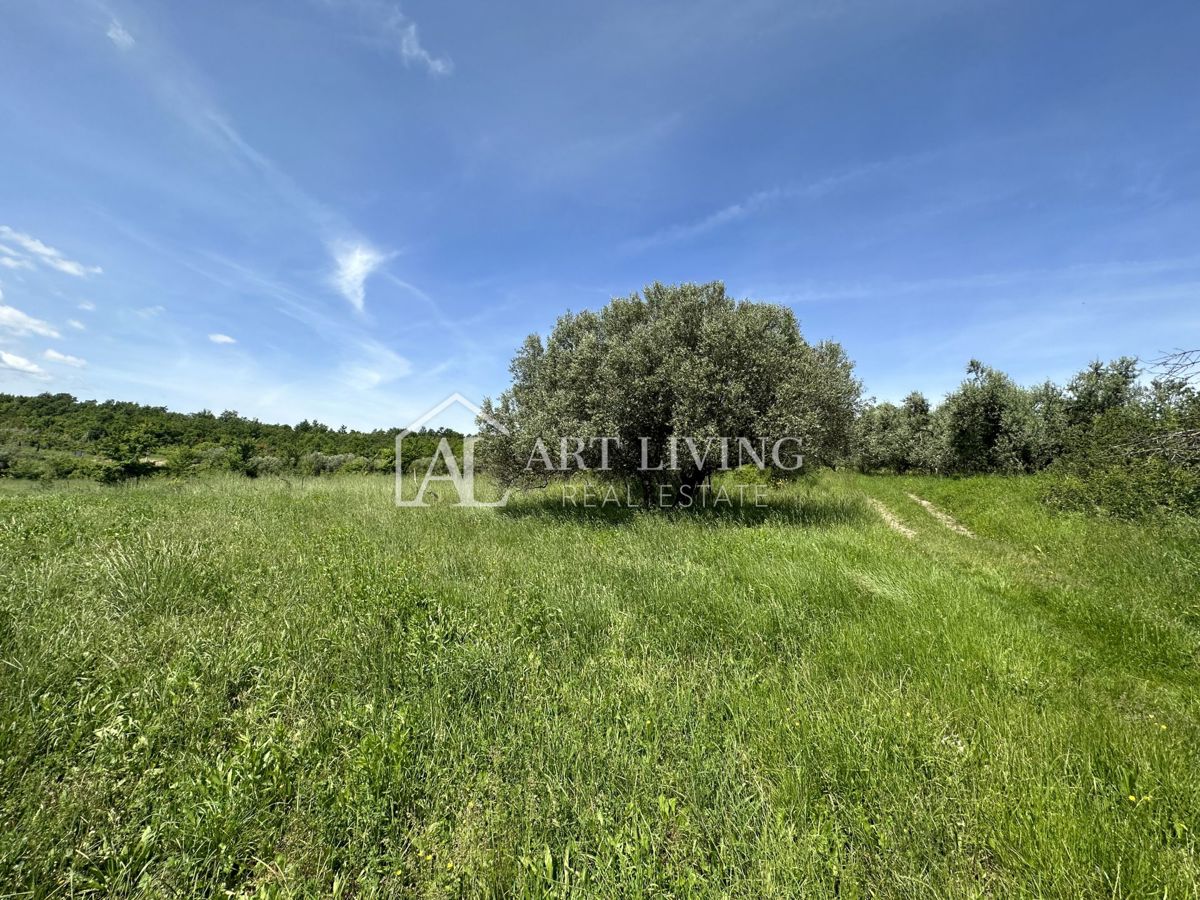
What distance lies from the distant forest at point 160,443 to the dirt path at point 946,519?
728 inches

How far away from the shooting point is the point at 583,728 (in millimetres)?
3080

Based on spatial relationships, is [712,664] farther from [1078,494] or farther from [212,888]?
[1078,494]

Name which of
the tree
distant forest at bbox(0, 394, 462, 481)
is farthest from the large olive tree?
the tree

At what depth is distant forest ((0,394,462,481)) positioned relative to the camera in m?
23.3

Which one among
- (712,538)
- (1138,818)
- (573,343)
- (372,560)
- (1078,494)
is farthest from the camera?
(573,343)

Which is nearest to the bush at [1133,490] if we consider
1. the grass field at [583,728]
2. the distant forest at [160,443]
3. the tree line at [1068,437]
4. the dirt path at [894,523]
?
the tree line at [1068,437]

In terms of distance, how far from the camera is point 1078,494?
10.3 metres

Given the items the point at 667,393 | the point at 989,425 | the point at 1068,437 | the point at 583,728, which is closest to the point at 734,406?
the point at 667,393

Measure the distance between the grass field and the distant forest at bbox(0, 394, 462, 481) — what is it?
16.0m

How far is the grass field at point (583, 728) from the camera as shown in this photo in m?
2.13

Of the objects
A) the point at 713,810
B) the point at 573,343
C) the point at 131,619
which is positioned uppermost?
the point at 573,343

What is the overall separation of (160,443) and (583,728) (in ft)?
116

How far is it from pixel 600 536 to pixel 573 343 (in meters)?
6.18

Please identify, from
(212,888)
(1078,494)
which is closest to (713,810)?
(212,888)
